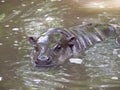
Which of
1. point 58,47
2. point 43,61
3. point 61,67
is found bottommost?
point 61,67

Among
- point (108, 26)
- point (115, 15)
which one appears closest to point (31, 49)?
point (108, 26)

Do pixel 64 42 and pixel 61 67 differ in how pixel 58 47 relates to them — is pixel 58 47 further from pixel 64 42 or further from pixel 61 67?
pixel 61 67

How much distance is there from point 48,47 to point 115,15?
4256mm

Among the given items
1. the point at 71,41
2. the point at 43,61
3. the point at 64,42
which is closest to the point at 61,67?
the point at 43,61

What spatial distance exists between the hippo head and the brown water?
0.22 m

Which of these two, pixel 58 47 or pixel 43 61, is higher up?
pixel 58 47

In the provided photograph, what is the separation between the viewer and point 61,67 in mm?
9078

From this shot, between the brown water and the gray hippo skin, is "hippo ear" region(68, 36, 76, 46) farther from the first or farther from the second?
the brown water

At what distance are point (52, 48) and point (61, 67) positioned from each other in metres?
0.47

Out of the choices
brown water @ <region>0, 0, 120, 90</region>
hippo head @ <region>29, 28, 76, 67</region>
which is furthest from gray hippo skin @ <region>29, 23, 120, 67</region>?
brown water @ <region>0, 0, 120, 90</region>

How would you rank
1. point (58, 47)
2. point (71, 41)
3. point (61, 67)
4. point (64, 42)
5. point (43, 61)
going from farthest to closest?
1. point (71, 41)
2. point (64, 42)
3. point (58, 47)
4. point (61, 67)
5. point (43, 61)

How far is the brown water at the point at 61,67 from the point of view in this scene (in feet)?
27.0

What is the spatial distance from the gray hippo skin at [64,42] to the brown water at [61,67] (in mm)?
213

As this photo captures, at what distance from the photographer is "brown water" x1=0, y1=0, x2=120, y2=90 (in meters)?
8.23
